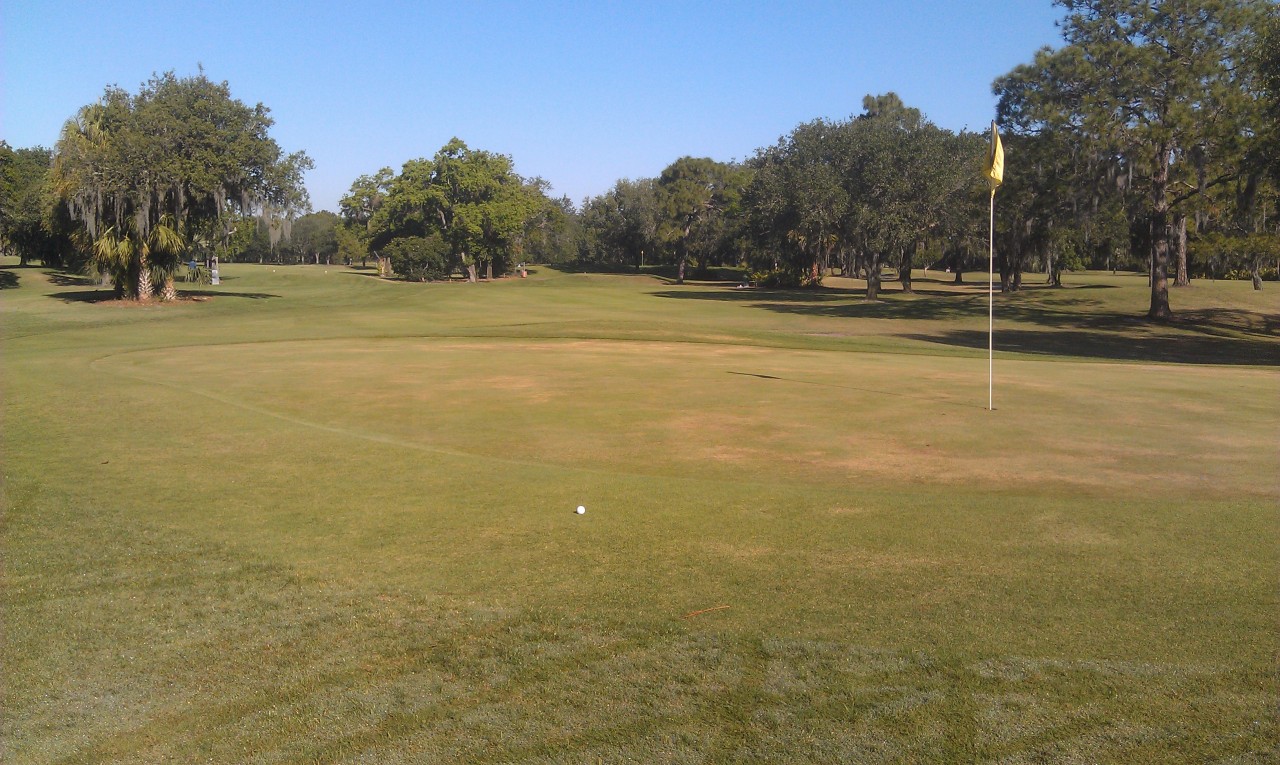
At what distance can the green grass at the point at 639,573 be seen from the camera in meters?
5.05

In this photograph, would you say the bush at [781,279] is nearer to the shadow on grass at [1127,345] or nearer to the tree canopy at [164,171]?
the shadow on grass at [1127,345]

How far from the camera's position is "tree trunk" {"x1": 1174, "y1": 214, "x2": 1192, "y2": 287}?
1841 inches

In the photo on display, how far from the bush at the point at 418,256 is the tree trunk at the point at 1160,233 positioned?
5846cm

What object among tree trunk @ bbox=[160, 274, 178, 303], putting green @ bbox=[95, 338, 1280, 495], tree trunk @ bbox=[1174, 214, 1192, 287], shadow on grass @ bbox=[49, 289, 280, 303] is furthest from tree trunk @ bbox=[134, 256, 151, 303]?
tree trunk @ bbox=[1174, 214, 1192, 287]

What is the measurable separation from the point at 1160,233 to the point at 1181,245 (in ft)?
32.4

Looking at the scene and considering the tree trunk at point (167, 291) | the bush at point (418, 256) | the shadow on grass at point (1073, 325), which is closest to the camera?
the shadow on grass at point (1073, 325)

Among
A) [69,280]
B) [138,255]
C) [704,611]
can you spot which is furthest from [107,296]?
[704,611]

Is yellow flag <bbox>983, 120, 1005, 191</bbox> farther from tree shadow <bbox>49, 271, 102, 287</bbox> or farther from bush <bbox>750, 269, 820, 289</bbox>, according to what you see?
bush <bbox>750, 269, 820, 289</bbox>

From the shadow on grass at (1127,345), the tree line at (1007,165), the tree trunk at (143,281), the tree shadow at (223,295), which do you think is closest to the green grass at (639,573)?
the shadow on grass at (1127,345)

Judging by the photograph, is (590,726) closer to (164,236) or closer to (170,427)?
(170,427)

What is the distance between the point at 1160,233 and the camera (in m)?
42.2

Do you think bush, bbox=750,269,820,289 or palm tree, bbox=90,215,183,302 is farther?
bush, bbox=750,269,820,289

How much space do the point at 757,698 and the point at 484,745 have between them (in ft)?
4.88

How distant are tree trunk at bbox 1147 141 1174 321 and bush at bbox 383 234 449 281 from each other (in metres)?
58.5
